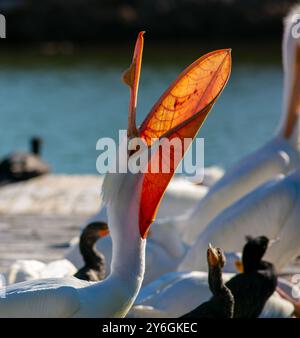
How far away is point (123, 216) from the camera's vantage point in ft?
11.8

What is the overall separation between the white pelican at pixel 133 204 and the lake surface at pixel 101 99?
9721 mm

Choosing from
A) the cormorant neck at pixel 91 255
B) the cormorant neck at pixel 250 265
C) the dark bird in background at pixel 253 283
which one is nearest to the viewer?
the dark bird in background at pixel 253 283

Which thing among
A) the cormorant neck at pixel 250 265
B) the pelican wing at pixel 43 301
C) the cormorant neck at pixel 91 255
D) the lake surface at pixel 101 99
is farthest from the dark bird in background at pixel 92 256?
the lake surface at pixel 101 99

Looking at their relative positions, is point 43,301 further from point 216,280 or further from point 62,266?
point 62,266

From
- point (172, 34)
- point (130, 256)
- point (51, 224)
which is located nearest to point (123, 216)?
point (130, 256)

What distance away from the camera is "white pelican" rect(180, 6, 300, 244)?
6277 mm

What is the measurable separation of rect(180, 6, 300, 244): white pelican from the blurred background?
6.94 meters

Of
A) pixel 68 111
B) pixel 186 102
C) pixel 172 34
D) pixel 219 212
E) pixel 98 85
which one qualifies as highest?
pixel 172 34

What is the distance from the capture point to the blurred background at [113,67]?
1709cm

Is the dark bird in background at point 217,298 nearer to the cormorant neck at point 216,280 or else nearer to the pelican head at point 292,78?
the cormorant neck at point 216,280

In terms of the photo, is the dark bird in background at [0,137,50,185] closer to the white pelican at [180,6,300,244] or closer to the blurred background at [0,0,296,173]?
the blurred background at [0,0,296,173]

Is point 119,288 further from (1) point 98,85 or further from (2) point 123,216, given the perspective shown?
(1) point 98,85

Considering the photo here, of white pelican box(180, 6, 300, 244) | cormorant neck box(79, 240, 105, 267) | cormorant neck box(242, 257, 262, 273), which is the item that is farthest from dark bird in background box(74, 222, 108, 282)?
white pelican box(180, 6, 300, 244)
